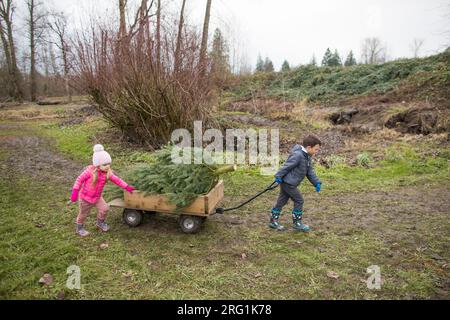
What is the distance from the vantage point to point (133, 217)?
5004 mm

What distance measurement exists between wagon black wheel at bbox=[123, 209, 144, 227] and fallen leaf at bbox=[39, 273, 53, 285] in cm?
145

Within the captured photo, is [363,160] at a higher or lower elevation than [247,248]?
higher

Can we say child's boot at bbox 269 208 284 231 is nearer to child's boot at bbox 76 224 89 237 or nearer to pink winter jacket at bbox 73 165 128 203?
pink winter jacket at bbox 73 165 128 203

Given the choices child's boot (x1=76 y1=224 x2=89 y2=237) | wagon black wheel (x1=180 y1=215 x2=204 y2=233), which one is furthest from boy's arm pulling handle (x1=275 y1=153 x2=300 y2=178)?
child's boot (x1=76 y1=224 x2=89 y2=237)

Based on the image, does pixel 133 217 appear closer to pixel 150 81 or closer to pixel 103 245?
pixel 103 245

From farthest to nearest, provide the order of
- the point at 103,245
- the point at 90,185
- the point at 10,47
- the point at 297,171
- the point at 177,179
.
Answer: the point at 10,47 < the point at 297,171 < the point at 177,179 < the point at 90,185 < the point at 103,245

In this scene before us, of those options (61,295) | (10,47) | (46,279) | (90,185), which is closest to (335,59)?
(10,47)

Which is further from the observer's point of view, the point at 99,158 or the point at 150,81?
the point at 150,81

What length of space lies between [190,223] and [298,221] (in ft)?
5.51

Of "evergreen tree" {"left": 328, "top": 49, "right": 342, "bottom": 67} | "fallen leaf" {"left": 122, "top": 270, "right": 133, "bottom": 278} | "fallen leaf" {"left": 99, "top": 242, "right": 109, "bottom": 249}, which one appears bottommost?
"fallen leaf" {"left": 122, "top": 270, "right": 133, "bottom": 278}

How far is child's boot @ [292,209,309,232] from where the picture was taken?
4.97 metres

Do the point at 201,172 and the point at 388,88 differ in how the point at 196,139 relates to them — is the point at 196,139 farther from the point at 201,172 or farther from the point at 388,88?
the point at 388,88

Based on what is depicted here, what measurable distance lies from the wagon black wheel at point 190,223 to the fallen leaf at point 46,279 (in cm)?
181
